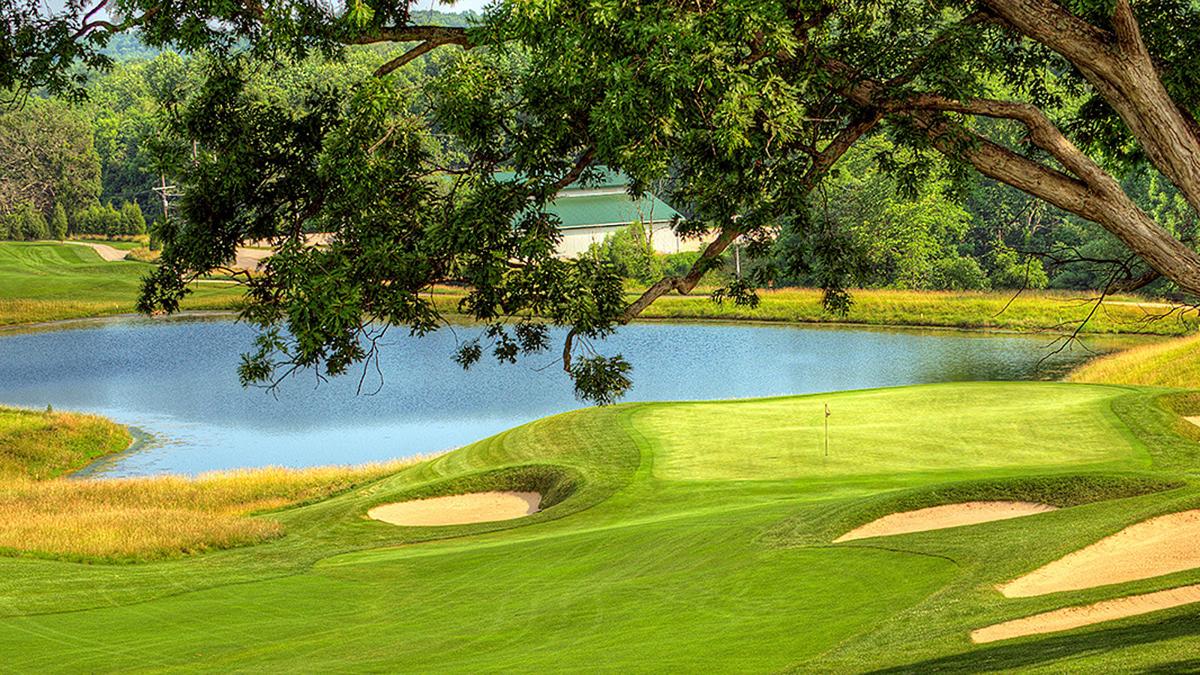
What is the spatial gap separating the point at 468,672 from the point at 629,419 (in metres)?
13.7

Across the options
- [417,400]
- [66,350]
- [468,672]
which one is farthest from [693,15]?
[66,350]

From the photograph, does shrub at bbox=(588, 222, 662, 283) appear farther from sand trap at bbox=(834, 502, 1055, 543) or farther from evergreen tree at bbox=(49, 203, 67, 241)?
evergreen tree at bbox=(49, 203, 67, 241)

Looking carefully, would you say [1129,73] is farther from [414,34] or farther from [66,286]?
[66,286]

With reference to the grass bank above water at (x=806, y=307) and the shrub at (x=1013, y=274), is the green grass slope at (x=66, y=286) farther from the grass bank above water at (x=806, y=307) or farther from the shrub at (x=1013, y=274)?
the shrub at (x=1013, y=274)

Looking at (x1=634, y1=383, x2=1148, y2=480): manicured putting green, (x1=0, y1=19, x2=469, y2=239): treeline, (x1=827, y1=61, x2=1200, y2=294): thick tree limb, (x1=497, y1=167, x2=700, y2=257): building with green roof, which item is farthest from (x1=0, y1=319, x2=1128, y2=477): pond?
(x1=0, y1=19, x2=469, y2=239): treeline

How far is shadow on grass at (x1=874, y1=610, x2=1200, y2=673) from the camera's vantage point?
7793 millimetres

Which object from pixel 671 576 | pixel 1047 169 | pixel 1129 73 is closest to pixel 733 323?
pixel 671 576

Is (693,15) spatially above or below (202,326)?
above

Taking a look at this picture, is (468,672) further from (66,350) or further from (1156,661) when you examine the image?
(66,350)

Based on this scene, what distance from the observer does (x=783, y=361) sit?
139 ft

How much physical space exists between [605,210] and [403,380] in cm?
3238

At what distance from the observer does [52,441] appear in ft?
103

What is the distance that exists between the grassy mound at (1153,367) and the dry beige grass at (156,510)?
2024 centimetres

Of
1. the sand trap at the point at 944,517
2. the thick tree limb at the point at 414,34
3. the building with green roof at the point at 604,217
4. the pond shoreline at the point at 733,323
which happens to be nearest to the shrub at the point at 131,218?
the pond shoreline at the point at 733,323
